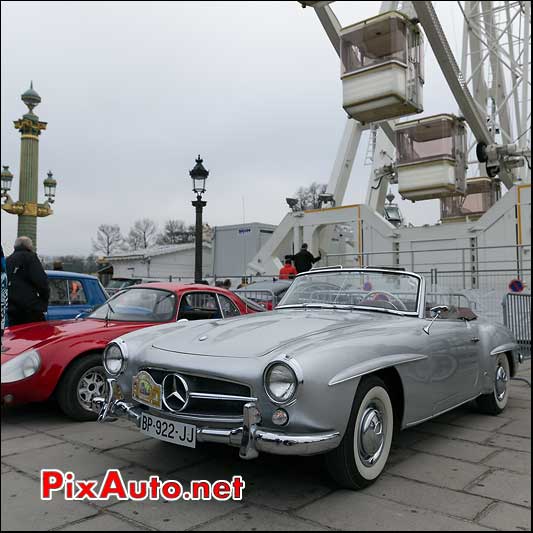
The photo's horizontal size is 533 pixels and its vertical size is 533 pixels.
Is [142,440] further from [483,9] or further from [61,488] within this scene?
[483,9]

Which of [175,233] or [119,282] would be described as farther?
[175,233]

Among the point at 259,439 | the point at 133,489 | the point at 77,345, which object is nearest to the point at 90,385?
the point at 77,345

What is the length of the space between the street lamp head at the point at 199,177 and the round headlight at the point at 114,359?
302 inches

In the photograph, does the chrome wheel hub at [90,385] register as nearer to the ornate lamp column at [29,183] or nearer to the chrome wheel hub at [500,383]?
the chrome wheel hub at [500,383]

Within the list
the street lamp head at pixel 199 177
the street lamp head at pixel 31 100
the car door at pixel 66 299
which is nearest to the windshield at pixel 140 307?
the car door at pixel 66 299

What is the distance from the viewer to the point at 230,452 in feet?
11.7

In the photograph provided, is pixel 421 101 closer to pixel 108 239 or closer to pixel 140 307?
pixel 140 307

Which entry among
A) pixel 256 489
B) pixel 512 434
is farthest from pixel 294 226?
pixel 256 489

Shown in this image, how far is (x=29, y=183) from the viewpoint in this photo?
18.8 meters

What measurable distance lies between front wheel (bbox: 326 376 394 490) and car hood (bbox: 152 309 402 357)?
14.7 inches

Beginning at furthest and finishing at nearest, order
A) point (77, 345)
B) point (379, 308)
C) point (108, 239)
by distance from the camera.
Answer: point (108, 239) → point (77, 345) → point (379, 308)

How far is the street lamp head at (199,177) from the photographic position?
10.9 meters

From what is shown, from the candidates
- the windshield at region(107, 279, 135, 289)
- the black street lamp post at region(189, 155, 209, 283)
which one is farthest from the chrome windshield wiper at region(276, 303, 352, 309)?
the windshield at region(107, 279, 135, 289)

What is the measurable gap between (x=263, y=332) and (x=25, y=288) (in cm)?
347
